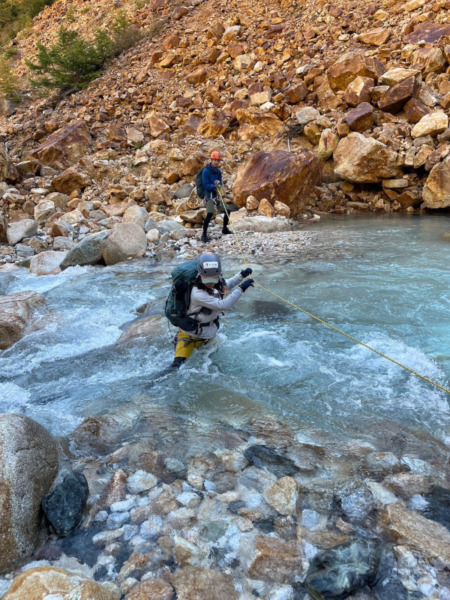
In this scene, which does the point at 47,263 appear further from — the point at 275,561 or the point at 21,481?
the point at 275,561

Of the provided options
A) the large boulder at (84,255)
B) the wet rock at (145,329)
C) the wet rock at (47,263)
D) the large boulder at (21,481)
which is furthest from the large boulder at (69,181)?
the large boulder at (21,481)

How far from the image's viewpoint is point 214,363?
539cm

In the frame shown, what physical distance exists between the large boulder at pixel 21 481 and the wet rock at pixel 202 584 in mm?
956

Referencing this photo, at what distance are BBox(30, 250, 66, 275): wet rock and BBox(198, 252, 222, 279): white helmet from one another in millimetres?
6123

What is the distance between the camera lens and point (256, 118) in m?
16.5

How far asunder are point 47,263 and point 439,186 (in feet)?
35.3

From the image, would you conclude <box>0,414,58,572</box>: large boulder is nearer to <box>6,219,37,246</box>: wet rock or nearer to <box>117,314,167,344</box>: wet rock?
<box>117,314,167,344</box>: wet rock

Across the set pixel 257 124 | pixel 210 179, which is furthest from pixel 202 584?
pixel 257 124

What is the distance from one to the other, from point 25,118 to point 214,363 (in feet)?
67.9

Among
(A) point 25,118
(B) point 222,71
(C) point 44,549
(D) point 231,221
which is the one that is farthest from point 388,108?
(A) point 25,118

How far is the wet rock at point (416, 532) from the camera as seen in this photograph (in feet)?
8.31

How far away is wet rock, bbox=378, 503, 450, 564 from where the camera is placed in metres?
2.53

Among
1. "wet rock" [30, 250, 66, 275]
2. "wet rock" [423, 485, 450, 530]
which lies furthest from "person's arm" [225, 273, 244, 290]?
"wet rock" [30, 250, 66, 275]

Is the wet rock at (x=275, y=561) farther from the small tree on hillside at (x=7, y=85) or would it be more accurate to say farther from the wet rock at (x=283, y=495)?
the small tree on hillside at (x=7, y=85)
